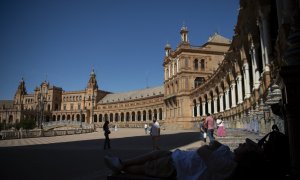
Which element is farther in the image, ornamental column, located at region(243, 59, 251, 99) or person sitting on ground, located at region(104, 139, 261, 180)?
ornamental column, located at region(243, 59, 251, 99)

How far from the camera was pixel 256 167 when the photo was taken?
3250 millimetres

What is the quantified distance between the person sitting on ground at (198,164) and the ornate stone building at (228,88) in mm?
565

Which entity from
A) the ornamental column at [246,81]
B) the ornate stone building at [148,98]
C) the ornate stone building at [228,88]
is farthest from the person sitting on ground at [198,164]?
the ornate stone building at [148,98]

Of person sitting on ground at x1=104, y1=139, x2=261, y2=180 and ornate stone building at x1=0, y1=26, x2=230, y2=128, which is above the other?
ornate stone building at x1=0, y1=26, x2=230, y2=128

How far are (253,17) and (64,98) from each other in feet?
385

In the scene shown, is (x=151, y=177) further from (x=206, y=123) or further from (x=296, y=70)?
(x=206, y=123)

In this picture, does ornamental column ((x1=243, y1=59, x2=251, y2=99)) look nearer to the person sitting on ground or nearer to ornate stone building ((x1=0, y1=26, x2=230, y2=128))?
the person sitting on ground

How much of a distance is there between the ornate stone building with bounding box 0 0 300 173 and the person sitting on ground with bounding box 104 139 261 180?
1.85ft

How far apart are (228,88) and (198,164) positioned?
2929cm

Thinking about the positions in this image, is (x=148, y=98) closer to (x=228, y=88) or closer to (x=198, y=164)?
(x=228, y=88)

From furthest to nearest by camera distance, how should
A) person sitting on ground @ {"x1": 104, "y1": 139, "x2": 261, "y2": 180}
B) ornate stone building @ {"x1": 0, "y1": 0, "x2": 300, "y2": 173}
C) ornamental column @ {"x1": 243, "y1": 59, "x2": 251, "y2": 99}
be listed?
ornamental column @ {"x1": 243, "y1": 59, "x2": 251, "y2": 99}, ornate stone building @ {"x1": 0, "y1": 0, "x2": 300, "y2": 173}, person sitting on ground @ {"x1": 104, "y1": 139, "x2": 261, "y2": 180}

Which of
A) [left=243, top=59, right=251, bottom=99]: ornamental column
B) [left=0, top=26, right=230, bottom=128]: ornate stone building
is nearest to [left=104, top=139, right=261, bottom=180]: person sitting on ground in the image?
[left=243, top=59, right=251, bottom=99]: ornamental column

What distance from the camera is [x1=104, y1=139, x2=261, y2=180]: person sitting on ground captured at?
133 inches

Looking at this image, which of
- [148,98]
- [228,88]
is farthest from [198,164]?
[148,98]
